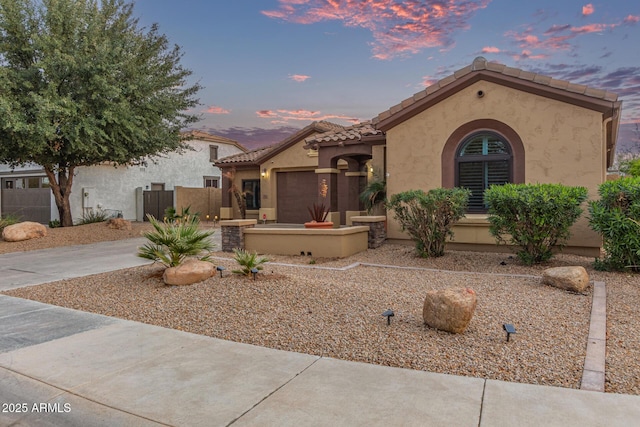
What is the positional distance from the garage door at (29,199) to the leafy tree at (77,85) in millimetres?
8447

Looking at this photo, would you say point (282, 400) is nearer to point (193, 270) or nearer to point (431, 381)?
point (431, 381)

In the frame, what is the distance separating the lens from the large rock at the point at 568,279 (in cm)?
703

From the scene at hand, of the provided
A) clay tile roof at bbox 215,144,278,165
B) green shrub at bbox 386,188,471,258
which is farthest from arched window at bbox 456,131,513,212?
clay tile roof at bbox 215,144,278,165

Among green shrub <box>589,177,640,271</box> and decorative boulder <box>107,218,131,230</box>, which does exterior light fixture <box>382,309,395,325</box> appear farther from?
decorative boulder <box>107,218,131,230</box>

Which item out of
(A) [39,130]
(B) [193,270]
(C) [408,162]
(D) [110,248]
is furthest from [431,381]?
(A) [39,130]

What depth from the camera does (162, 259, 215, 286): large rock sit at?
747 cm

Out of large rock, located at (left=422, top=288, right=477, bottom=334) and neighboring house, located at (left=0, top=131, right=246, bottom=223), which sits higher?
neighboring house, located at (left=0, top=131, right=246, bottom=223)

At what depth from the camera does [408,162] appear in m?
12.5

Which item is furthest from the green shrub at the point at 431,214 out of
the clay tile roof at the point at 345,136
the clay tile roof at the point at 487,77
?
the clay tile roof at the point at 345,136

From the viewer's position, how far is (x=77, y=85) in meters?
15.2

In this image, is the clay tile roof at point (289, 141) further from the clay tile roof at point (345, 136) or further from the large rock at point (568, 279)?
the large rock at point (568, 279)

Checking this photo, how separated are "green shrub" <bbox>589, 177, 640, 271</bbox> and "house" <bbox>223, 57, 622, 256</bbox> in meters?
1.91

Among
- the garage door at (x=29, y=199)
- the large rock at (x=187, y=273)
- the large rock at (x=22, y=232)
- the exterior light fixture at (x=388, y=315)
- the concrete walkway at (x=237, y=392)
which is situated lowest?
the concrete walkway at (x=237, y=392)

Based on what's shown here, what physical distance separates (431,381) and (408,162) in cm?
942
